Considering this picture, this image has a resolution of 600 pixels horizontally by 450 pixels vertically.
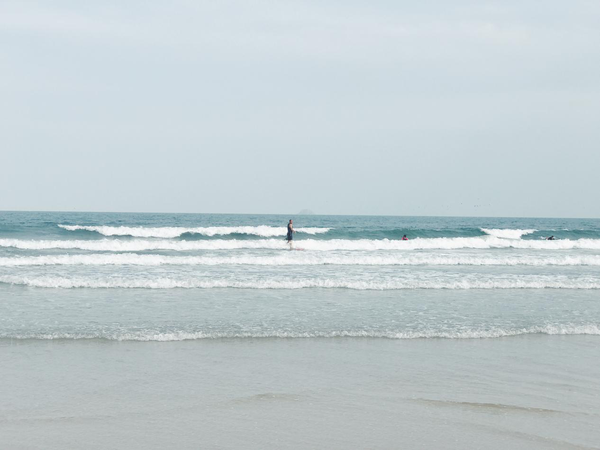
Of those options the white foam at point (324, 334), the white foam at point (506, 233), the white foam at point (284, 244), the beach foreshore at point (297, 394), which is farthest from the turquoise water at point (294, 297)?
the white foam at point (506, 233)

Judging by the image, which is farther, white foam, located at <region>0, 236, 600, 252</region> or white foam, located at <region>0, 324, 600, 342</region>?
white foam, located at <region>0, 236, 600, 252</region>

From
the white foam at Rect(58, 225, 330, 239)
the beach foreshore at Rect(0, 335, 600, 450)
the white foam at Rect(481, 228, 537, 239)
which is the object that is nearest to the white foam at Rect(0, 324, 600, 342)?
the beach foreshore at Rect(0, 335, 600, 450)

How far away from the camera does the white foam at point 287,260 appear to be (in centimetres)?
1919

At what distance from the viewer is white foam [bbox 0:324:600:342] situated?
28.5 feet

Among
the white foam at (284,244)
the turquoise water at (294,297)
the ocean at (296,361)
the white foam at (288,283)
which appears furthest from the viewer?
the white foam at (284,244)

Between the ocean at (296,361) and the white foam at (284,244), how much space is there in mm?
11846

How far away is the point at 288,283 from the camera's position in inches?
573

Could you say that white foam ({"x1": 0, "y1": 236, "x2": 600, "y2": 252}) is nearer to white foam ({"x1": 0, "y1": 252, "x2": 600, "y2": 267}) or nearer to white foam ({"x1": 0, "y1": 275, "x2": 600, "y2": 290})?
white foam ({"x1": 0, "y1": 252, "x2": 600, "y2": 267})

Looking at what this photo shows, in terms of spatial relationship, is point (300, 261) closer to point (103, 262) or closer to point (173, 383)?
point (103, 262)

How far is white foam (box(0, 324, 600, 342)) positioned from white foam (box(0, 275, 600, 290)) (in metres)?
4.98

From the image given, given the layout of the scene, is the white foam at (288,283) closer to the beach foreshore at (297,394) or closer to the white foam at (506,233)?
the beach foreshore at (297,394)

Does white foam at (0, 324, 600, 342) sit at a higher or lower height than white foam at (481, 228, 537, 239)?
lower

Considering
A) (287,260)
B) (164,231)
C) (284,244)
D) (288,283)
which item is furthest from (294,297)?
(164,231)

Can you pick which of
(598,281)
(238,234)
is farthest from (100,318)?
(238,234)
